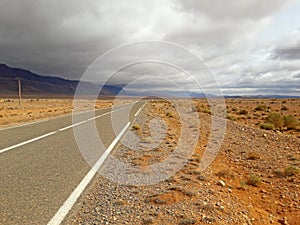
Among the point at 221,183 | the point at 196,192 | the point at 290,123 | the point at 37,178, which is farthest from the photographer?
the point at 290,123

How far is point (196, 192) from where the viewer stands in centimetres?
539

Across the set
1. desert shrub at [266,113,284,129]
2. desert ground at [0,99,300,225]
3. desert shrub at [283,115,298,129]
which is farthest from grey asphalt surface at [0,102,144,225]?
desert shrub at [283,115,298,129]

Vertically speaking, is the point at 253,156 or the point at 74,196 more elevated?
the point at 74,196

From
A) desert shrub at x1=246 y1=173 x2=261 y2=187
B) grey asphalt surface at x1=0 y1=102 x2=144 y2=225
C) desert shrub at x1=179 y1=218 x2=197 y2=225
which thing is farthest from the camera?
desert shrub at x1=246 y1=173 x2=261 y2=187

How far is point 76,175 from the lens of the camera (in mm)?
6309

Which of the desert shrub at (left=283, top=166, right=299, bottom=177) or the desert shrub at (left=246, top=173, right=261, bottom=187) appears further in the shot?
the desert shrub at (left=283, top=166, right=299, bottom=177)

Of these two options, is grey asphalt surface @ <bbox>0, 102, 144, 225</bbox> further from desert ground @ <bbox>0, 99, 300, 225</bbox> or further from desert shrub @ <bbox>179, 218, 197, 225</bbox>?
desert shrub @ <bbox>179, 218, 197, 225</bbox>

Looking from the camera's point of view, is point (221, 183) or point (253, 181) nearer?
point (221, 183)

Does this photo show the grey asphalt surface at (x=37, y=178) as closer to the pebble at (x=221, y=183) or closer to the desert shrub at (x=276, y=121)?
the pebble at (x=221, y=183)

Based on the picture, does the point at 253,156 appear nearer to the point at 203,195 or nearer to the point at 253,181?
Answer: the point at 253,181

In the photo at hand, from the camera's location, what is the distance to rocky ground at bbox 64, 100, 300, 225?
4383mm

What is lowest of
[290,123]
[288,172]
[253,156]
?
[290,123]

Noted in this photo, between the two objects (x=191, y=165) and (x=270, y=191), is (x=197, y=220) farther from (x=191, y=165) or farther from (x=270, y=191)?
(x=191, y=165)

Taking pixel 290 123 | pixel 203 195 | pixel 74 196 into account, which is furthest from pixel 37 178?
pixel 290 123
